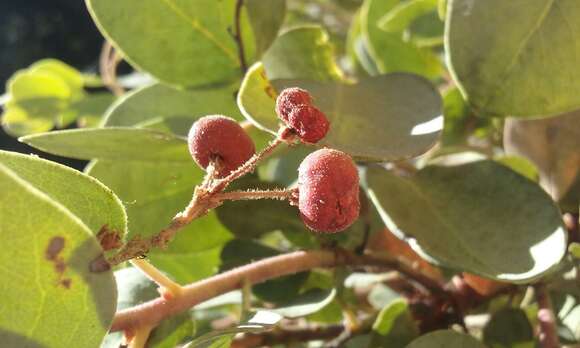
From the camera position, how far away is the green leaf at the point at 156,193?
53cm

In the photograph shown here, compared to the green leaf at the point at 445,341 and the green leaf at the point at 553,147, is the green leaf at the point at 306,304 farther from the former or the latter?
the green leaf at the point at 553,147

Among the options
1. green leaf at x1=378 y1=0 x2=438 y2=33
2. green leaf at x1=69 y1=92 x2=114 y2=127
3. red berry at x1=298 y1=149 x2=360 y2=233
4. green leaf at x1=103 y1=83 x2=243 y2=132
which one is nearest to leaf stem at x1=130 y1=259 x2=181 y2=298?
red berry at x1=298 y1=149 x2=360 y2=233

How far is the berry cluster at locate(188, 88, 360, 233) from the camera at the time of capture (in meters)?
0.33

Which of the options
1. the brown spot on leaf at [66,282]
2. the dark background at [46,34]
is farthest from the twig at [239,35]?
the dark background at [46,34]

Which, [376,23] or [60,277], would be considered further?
[376,23]

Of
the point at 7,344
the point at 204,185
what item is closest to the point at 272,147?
the point at 204,185

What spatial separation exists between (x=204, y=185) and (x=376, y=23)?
1.35 ft

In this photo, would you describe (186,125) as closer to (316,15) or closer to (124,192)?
(124,192)

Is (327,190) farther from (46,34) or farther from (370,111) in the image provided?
(46,34)

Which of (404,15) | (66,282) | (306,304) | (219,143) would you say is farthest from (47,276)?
(404,15)

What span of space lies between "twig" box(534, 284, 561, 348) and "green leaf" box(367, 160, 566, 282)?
2.3 inches

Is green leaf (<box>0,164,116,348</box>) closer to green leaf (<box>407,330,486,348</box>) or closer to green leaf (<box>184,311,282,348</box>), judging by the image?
green leaf (<box>184,311,282,348</box>)

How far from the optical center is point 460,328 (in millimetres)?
548

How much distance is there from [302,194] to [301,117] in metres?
0.04
